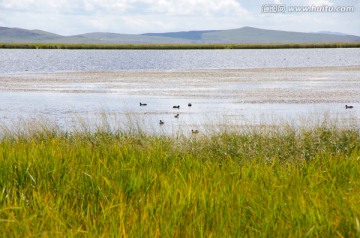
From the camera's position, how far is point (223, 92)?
42031 millimetres

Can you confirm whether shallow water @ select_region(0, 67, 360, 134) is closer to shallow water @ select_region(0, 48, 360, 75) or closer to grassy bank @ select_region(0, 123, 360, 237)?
grassy bank @ select_region(0, 123, 360, 237)

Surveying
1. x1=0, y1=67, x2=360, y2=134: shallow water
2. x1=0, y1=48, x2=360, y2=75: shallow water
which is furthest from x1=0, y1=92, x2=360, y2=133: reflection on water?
x1=0, y1=48, x2=360, y2=75: shallow water

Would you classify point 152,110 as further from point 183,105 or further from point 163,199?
point 163,199

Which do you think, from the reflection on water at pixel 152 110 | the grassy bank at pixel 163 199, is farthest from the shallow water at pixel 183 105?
the grassy bank at pixel 163 199

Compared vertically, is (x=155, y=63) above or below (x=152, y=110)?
below

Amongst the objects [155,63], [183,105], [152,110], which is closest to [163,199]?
[152,110]

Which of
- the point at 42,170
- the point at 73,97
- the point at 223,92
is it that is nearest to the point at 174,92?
the point at 223,92

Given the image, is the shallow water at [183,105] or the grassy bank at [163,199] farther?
the shallow water at [183,105]

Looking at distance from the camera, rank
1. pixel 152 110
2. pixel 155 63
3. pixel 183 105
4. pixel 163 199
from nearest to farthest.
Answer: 1. pixel 163 199
2. pixel 152 110
3. pixel 183 105
4. pixel 155 63

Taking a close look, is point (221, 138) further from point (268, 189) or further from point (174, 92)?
point (174, 92)

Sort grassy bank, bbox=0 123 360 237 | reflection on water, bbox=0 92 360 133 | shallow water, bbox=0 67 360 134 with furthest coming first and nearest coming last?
shallow water, bbox=0 67 360 134
reflection on water, bbox=0 92 360 133
grassy bank, bbox=0 123 360 237

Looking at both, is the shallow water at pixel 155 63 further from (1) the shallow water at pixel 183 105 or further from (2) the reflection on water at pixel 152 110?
(2) the reflection on water at pixel 152 110

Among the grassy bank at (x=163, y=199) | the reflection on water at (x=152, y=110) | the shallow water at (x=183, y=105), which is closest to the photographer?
the grassy bank at (x=163, y=199)

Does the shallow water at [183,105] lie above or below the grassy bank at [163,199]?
below
